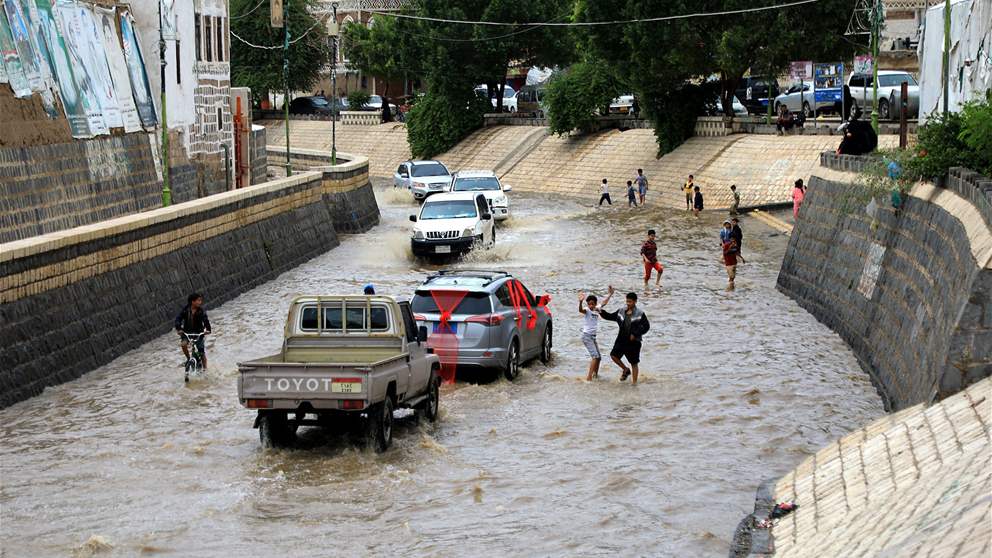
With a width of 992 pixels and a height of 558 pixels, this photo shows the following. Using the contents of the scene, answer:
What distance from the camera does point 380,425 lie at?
53.5 ft

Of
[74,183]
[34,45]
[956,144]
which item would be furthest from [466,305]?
[74,183]

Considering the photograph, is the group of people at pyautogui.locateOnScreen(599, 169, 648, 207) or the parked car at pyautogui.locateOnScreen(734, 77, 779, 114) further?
the parked car at pyautogui.locateOnScreen(734, 77, 779, 114)

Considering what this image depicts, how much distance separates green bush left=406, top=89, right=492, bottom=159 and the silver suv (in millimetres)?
56844

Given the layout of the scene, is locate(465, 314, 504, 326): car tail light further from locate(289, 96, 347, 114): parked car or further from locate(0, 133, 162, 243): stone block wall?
locate(289, 96, 347, 114): parked car

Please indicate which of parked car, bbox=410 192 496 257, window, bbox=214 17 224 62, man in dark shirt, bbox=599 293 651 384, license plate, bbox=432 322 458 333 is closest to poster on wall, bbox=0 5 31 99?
parked car, bbox=410 192 496 257

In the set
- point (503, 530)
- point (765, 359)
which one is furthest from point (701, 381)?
point (503, 530)

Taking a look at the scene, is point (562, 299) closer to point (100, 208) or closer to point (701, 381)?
point (701, 381)

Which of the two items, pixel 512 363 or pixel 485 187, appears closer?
pixel 512 363

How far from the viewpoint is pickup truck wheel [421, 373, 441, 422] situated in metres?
18.3

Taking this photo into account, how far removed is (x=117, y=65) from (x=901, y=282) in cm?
2628

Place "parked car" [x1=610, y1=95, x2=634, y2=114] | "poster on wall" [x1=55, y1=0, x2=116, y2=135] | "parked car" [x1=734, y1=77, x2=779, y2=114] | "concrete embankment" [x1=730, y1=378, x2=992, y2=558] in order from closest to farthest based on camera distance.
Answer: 1. "concrete embankment" [x1=730, y1=378, x2=992, y2=558]
2. "poster on wall" [x1=55, y1=0, x2=116, y2=135]
3. "parked car" [x1=734, y1=77, x2=779, y2=114]
4. "parked car" [x1=610, y1=95, x2=634, y2=114]

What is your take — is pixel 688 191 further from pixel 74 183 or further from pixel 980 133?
pixel 980 133

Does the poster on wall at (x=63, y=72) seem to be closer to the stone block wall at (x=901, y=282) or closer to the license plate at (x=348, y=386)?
the stone block wall at (x=901, y=282)

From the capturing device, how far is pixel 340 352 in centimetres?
1759
